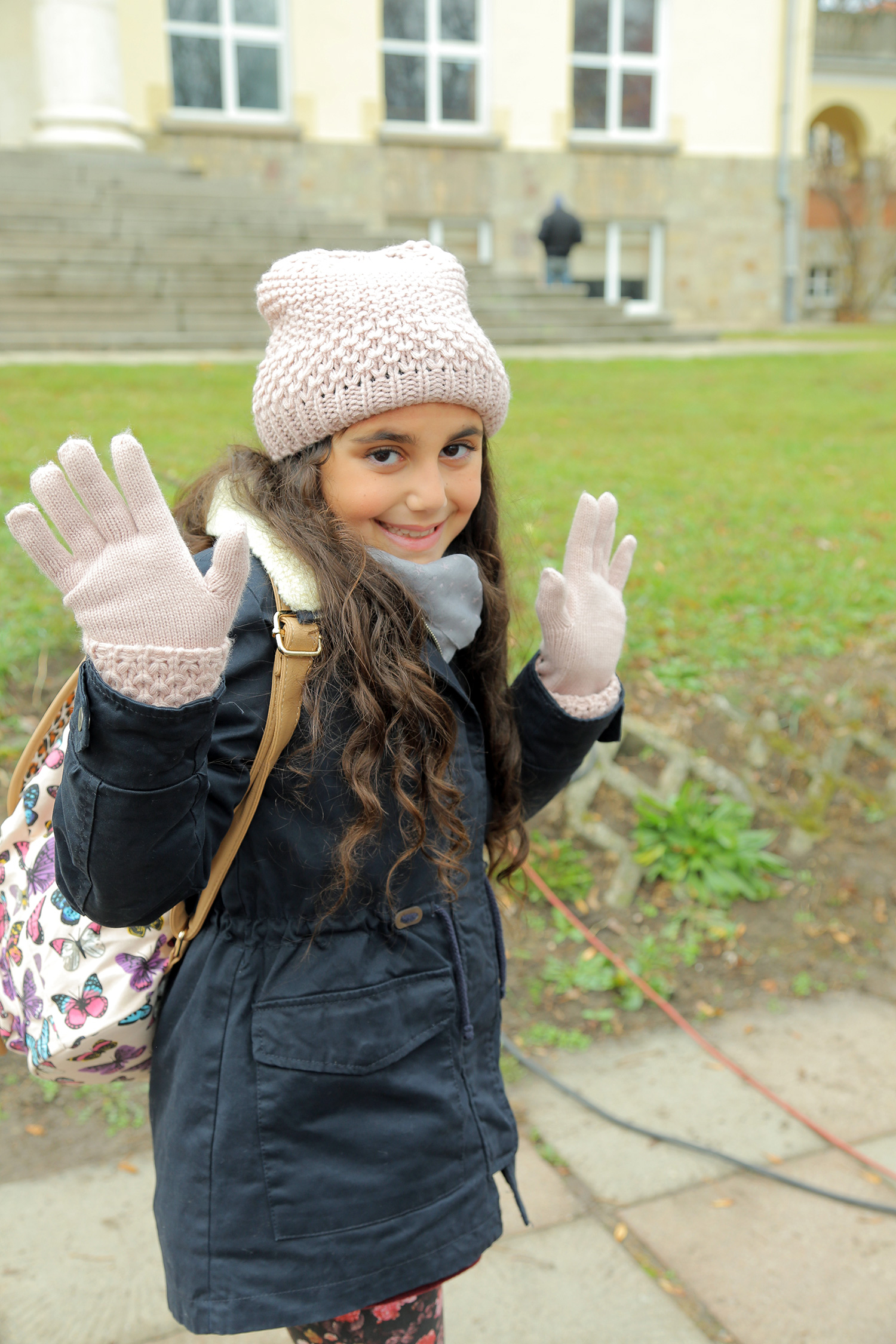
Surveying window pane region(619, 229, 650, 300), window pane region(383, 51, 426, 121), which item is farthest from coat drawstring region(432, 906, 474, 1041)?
window pane region(619, 229, 650, 300)

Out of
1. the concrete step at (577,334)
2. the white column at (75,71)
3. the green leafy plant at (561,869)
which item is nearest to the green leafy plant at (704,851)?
the green leafy plant at (561,869)

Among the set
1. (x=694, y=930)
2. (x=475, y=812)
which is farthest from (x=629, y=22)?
(x=475, y=812)

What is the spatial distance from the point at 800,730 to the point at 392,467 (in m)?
2.73

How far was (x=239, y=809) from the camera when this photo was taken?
1384 millimetres

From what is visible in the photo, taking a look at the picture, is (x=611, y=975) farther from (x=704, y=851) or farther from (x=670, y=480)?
(x=670, y=480)

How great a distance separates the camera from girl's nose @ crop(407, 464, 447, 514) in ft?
4.99

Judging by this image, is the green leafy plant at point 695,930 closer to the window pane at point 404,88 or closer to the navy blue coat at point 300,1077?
the navy blue coat at point 300,1077

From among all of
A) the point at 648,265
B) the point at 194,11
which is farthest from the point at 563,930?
the point at 648,265

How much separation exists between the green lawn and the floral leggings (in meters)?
1.04

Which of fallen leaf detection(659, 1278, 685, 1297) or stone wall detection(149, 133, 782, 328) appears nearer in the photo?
fallen leaf detection(659, 1278, 685, 1297)

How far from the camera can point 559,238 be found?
51.1 ft

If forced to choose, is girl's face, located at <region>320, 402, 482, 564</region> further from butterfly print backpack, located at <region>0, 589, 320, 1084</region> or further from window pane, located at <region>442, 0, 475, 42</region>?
window pane, located at <region>442, 0, 475, 42</region>

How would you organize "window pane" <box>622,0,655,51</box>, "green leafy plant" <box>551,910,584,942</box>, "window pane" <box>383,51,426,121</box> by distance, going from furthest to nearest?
1. "window pane" <box>622,0,655,51</box>
2. "window pane" <box>383,51,426,121</box>
3. "green leafy plant" <box>551,910,584,942</box>

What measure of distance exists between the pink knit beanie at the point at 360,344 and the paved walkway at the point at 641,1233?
1.72 meters
